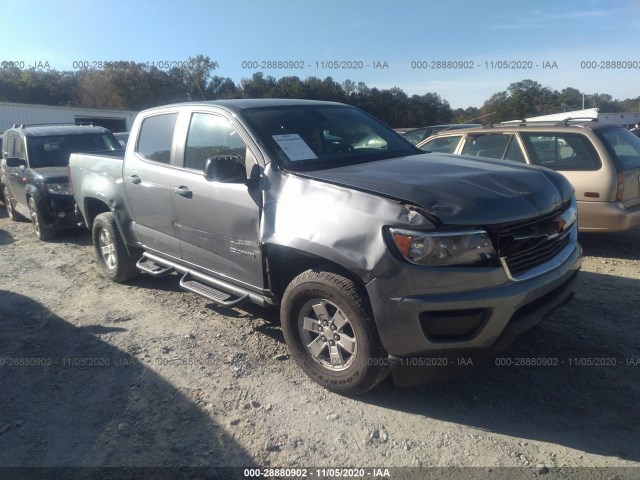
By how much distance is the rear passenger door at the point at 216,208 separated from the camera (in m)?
3.77

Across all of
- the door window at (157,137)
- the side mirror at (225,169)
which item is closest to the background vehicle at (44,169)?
the door window at (157,137)

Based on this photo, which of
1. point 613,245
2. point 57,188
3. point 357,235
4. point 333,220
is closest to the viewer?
point 357,235

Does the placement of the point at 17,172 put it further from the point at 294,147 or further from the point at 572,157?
the point at 572,157

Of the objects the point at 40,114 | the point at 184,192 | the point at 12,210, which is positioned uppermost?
the point at 40,114

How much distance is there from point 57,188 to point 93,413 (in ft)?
19.1

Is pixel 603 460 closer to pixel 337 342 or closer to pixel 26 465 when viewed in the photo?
pixel 337 342

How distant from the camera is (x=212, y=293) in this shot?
423cm

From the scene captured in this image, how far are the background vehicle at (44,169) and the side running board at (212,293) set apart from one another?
464 cm

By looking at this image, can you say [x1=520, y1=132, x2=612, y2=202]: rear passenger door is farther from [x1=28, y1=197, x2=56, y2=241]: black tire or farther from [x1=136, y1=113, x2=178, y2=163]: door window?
[x1=28, y1=197, x2=56, y2=241]: black tire

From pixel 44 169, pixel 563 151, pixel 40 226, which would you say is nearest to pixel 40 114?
pixel 44 169

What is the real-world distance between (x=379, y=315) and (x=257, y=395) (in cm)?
112

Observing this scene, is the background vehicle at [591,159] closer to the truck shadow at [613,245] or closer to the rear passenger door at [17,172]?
the truck shadow at [613,245]

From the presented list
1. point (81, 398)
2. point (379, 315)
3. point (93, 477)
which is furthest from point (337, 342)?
point (81, 398)

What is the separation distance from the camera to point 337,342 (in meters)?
3.34
